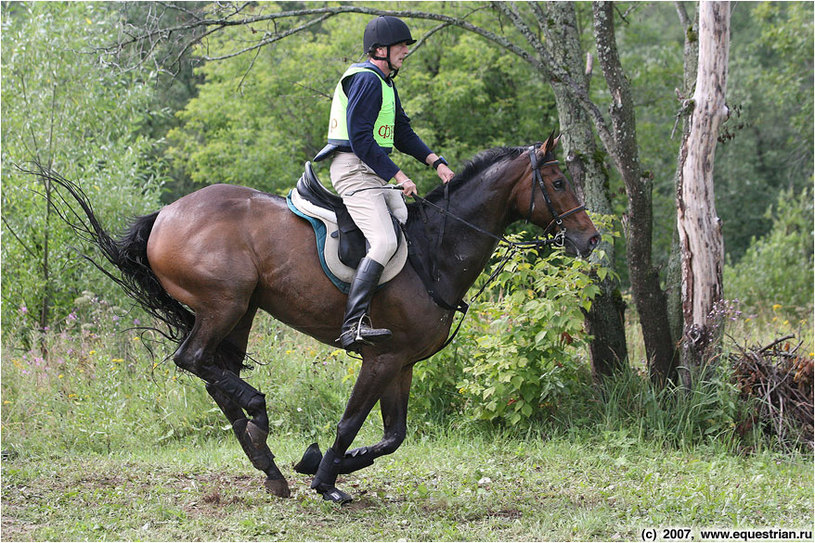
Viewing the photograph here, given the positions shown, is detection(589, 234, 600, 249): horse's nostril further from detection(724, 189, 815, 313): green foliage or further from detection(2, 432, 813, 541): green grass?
detection(724, 189, 815, 313): green foliage

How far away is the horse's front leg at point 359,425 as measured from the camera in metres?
5.38

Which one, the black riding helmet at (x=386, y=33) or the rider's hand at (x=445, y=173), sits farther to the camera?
the rider's hand at (x=445, y=173)

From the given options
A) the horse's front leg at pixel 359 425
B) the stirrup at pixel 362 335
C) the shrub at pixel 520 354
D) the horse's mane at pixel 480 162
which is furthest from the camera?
the shrub at pixel 520 354

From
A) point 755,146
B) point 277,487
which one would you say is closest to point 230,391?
point 277,487

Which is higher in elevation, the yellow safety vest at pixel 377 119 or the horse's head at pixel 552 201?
the yellow safety vest at pixel 377 119

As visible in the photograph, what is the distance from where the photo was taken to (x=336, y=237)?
5371 mm

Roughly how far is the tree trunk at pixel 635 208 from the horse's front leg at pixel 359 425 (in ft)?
11.6

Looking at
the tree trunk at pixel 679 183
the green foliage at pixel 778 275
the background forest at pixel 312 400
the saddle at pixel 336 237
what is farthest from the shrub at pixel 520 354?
the green foliage at pixel 778 275

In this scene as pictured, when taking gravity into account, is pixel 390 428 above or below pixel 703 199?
below

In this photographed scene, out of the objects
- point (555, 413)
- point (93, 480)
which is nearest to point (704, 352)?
point (555, 413)

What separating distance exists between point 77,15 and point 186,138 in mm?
10340

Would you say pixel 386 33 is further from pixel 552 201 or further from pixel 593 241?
pixel 593 241

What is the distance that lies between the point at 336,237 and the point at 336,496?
6.08 ft

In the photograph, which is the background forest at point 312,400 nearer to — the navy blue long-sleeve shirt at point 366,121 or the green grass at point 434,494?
the green grass at point 434,494
